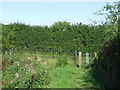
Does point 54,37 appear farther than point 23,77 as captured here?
Yes

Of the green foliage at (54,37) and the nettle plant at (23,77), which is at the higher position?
the green foliage at (54,37)

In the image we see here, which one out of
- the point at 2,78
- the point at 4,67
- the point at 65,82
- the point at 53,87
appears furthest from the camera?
the point at 4,67

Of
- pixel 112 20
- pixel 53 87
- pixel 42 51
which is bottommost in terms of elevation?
pixel 53 87

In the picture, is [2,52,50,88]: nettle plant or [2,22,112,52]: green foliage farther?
[2,22,112,52]: green foliage

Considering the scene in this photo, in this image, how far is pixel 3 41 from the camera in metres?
14.6

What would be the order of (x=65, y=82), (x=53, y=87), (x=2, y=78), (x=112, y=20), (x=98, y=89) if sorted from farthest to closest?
(x=112, y=20), (x=2, y=78), (x=65, y=82), (x=53, y=87), (x=98, y=89)

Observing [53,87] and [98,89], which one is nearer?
[98,89]

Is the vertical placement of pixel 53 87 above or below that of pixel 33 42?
below

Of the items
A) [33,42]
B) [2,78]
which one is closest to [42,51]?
[33,42]

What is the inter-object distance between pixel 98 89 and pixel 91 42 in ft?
30.0

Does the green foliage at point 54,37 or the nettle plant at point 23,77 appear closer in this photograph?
the nettle plant at point 23,77

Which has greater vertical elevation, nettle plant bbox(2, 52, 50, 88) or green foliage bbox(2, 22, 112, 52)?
green foliage bbox(2, 22, 112, 52)

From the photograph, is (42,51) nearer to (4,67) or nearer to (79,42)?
(79,42)

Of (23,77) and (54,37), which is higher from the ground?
(54,37)
